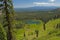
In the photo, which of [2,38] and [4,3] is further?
[2,38]

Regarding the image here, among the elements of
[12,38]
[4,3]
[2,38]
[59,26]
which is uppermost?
[4,3]

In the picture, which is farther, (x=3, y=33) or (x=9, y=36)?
(x=3, y=33)

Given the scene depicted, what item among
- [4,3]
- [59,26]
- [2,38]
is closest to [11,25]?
[4,3]

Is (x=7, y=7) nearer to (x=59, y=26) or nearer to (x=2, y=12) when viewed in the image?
(x=2, y=12)

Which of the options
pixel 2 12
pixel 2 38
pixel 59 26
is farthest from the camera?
pixel 59 26

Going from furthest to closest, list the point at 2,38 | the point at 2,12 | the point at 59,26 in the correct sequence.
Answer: the point at 59,26 → the point at 2,38 → the point at 2,12

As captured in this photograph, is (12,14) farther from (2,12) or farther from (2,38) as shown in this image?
(2,38)

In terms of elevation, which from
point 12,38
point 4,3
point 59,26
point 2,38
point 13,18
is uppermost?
point 4,3

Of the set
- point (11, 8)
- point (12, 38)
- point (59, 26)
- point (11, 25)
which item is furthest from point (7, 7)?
point (59, 26)

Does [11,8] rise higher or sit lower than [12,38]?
higher
